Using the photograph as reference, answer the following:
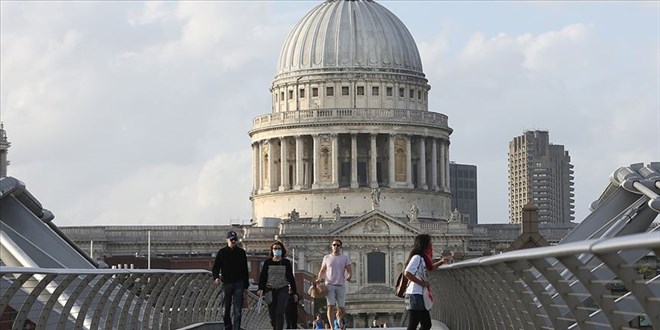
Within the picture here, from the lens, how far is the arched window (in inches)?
6511

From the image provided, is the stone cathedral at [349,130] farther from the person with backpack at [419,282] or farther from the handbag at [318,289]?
the person with backpack at [419,282]

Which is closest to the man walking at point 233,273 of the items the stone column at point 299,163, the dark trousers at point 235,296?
the dark trousers at point 235,296

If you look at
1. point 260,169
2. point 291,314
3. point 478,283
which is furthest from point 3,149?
point 478,283

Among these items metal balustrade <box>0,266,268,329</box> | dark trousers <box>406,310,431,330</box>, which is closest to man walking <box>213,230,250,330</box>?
metal balustrade <box>0,266,268,329</box>

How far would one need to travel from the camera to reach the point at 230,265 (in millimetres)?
28891

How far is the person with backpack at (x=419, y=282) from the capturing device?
24.5 m

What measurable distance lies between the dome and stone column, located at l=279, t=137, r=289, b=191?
22.1 ft

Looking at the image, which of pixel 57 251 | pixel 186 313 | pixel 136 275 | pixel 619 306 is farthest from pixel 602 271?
pixel 57 251

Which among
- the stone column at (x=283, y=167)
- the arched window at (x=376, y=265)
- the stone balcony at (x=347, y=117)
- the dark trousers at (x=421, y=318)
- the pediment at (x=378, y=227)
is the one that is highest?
the stone balcony at (x=347, y=117)

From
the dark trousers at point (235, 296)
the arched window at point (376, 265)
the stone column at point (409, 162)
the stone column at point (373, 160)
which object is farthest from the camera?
the stone column at point (409, 162)

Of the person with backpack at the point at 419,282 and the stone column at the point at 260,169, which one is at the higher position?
the stone column at the point at 260,169

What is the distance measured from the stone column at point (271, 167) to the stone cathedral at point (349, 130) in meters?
0.09

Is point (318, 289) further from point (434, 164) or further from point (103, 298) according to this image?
point (434, 164)

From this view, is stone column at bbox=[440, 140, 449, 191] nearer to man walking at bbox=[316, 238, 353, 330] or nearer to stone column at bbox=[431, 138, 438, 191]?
stone column at bbox=[431, 138, 438, 191]
